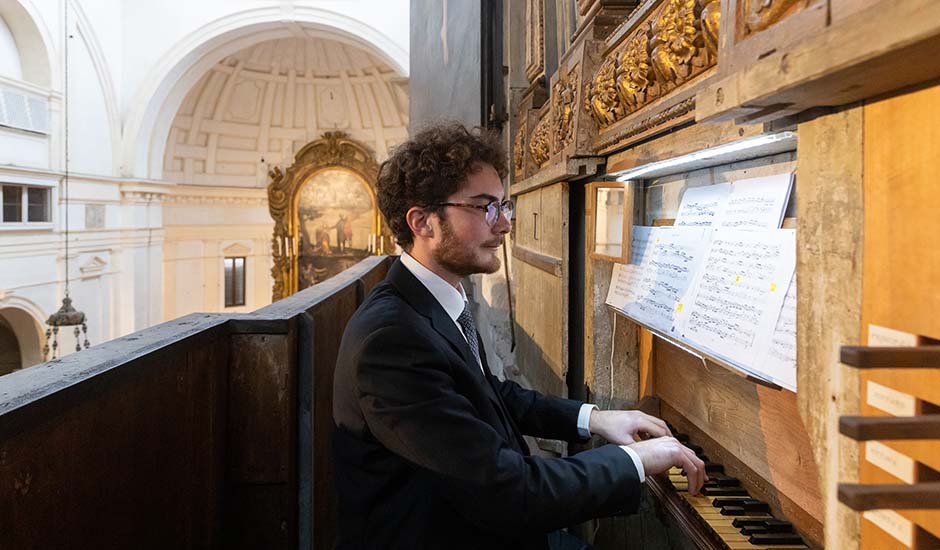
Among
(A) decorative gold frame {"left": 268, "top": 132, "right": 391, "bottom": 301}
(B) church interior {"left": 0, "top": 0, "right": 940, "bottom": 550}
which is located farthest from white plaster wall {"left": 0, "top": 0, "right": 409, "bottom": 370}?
(B) church interior {"left": 0, "top": 0, "right": 940, "bottom": 550}

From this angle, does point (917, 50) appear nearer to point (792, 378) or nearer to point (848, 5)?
point (848, 5)

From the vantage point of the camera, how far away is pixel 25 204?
405 inches

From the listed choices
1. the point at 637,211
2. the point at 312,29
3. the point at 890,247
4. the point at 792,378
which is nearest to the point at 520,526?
the point at 792,378

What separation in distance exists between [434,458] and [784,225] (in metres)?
0.94

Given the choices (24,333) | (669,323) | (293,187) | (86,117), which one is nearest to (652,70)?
(669,323)

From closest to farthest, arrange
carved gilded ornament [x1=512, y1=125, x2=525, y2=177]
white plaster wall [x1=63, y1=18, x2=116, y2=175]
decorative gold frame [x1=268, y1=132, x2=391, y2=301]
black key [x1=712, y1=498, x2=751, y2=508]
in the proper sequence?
black key [x1=712, y1=498, x2=751, y2=508] < carved gilded ornament [x1=512, y1=125, x2=525, y2=177] < white plaster wall [x1=63, y1=18, x2=116, y2=175] < decorative gold frame [x1=268, y1=132, x2=391, y2=301]

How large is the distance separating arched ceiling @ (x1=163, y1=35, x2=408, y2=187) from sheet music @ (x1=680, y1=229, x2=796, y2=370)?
13.7 metres

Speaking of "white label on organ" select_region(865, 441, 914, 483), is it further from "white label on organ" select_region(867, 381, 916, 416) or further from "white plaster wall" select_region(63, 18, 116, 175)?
Result: "white plaster wall" select_region(63, 18, 116, 175)

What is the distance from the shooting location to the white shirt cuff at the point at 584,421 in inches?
68.7

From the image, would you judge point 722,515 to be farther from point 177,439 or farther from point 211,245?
point 211,245

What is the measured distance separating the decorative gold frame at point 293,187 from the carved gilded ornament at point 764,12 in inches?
587

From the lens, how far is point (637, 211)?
7.43ft

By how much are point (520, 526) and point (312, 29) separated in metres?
13.9

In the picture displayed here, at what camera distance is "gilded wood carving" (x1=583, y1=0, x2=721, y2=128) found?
1378 millimetres
